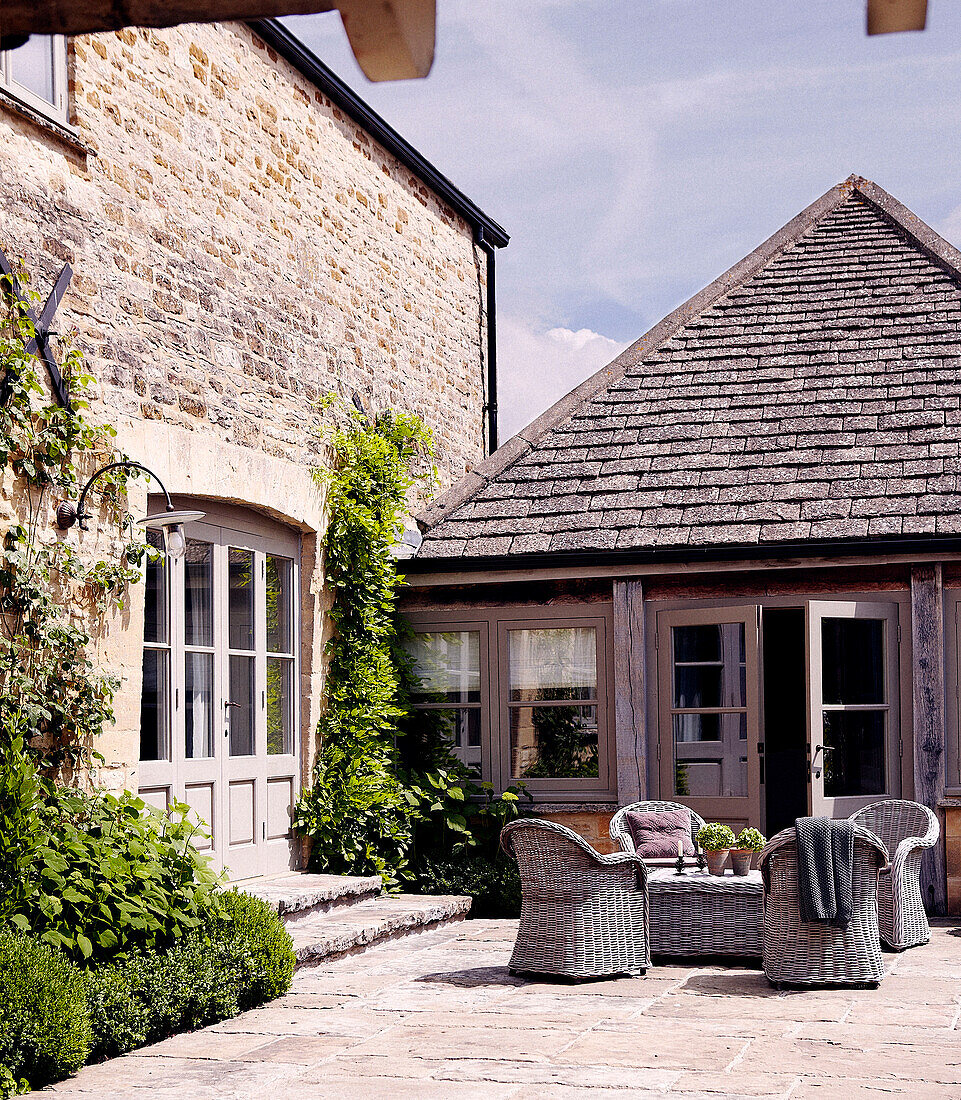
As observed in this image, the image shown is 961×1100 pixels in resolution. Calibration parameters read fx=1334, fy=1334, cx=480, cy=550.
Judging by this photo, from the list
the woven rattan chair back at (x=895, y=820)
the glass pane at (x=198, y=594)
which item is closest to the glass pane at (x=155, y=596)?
the glass pane at (x=198, y=594)

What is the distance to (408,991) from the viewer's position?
675cm

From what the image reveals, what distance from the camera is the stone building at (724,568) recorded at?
30.1ft

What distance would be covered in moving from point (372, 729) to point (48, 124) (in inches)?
184

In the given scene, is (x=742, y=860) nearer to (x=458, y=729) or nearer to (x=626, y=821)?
(x=626, y=821)

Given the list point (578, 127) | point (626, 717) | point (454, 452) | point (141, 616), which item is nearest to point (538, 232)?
point (454, 452)

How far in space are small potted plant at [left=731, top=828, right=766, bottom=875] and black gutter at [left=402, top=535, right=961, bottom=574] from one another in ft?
7.87

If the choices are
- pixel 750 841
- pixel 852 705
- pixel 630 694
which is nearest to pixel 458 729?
pixel 630 694

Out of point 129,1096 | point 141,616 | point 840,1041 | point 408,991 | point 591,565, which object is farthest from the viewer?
point 591,565

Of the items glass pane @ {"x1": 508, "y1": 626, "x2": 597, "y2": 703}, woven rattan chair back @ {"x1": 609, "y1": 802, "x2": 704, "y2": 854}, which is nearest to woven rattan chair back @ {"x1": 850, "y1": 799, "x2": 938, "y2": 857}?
woven rattan chair back @ {"x1": 609, "y1": 802, "x2": 704, "y2": 854}

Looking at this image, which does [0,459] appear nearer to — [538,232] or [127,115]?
[127,115]

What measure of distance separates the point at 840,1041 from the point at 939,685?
4129 millimetres

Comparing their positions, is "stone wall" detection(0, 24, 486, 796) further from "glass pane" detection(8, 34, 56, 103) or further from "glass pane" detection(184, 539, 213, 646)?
"glass pane" detection(184, 539, 213, 646)

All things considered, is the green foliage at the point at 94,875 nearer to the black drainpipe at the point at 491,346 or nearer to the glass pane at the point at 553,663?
the glass pane at the point at 553,663

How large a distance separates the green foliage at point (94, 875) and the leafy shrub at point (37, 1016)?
0.76 ft
